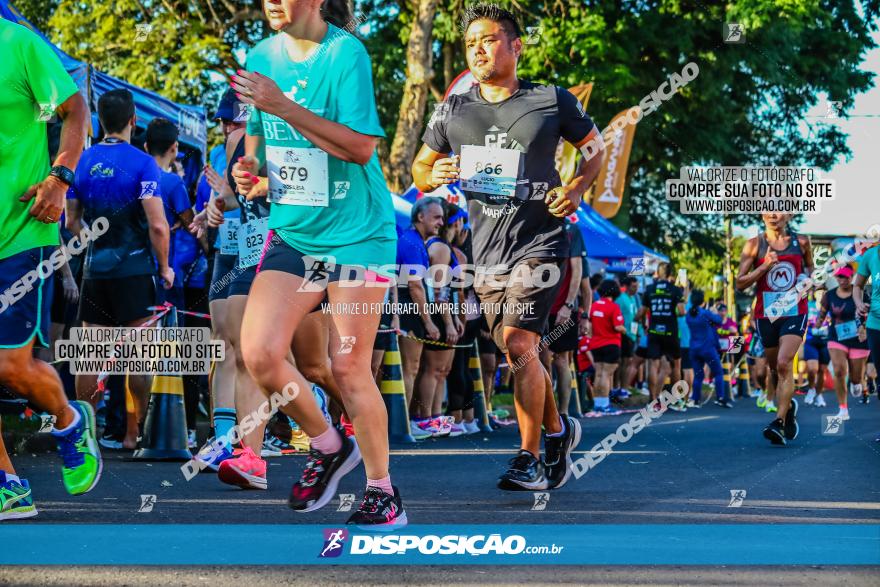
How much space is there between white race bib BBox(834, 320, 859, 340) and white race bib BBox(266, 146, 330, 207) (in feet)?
41.8

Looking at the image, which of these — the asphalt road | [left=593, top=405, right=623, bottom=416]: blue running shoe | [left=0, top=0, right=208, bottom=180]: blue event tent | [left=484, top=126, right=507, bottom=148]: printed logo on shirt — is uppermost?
[left=0, top=0, right=208, bottom=180]: blue event tent

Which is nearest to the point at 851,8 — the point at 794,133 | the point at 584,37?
the point at 794,133

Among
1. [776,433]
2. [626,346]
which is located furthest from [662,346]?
[776,433]

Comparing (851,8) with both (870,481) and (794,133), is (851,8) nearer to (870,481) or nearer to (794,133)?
(794,133)

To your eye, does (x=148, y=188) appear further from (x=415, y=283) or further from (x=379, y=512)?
(x=379, y=512)

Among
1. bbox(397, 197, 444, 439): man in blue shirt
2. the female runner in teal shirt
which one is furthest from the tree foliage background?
the female runner in teal shirt

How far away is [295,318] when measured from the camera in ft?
16.5

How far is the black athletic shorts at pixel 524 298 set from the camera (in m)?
6.76

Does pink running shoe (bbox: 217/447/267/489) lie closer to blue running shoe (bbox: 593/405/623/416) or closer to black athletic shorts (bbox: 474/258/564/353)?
black athletic shorts (bbox: 474/258/564/353)

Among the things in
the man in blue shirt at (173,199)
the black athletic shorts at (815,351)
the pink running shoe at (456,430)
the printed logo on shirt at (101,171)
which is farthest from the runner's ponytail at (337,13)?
the black athletic shorts at (815,351)

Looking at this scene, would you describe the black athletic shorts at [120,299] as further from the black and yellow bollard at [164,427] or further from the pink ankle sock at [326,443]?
A: the pink ankle sock at [326,443]

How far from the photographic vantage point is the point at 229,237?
7.65 metres

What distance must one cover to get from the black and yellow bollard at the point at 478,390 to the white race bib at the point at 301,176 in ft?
27.5

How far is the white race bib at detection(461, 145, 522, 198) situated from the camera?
6672 millimetres
